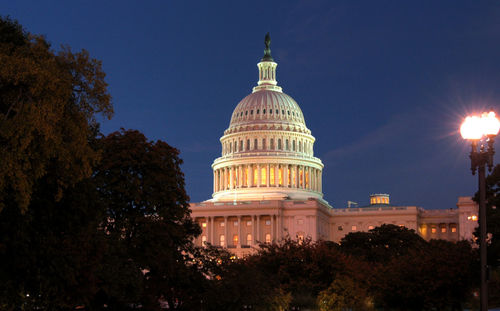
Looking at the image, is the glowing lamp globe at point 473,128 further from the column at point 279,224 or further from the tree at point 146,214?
the column at point 279,224

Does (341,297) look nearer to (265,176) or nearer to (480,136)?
(480,136)

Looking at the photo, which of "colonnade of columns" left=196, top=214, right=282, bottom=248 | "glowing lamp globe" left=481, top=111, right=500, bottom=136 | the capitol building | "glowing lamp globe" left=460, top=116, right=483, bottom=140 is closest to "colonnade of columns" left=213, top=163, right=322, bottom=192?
the capitol building

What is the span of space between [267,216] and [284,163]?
66.9 ft

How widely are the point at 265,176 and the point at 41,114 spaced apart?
15257 centimetres

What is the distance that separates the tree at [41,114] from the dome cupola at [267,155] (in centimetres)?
13860

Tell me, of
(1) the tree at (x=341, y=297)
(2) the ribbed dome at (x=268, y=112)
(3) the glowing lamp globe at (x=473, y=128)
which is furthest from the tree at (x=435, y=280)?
(2) the ribbed dome at (x=268, y=112)

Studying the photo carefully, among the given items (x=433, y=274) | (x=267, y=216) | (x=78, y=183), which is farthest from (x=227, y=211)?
(x=78, y=183)

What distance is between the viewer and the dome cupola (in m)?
182

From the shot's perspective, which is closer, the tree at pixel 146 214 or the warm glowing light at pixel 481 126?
the warm glowing light at pixel 481 126

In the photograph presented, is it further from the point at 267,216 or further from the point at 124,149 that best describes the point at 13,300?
the point at 267,216

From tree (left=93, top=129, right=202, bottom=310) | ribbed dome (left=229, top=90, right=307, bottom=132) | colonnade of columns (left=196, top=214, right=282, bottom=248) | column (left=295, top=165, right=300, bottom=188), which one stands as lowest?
tree (left=93, top=129, right=202, bottom=310)

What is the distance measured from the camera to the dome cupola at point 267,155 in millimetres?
182125

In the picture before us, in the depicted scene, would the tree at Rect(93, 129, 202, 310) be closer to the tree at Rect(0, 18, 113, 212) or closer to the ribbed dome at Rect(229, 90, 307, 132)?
the tree at Rect(0, 18, 113, 212)

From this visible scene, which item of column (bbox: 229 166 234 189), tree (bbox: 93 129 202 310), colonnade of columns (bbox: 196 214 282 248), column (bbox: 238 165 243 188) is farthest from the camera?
column (bbox: 229 166 234 189)
